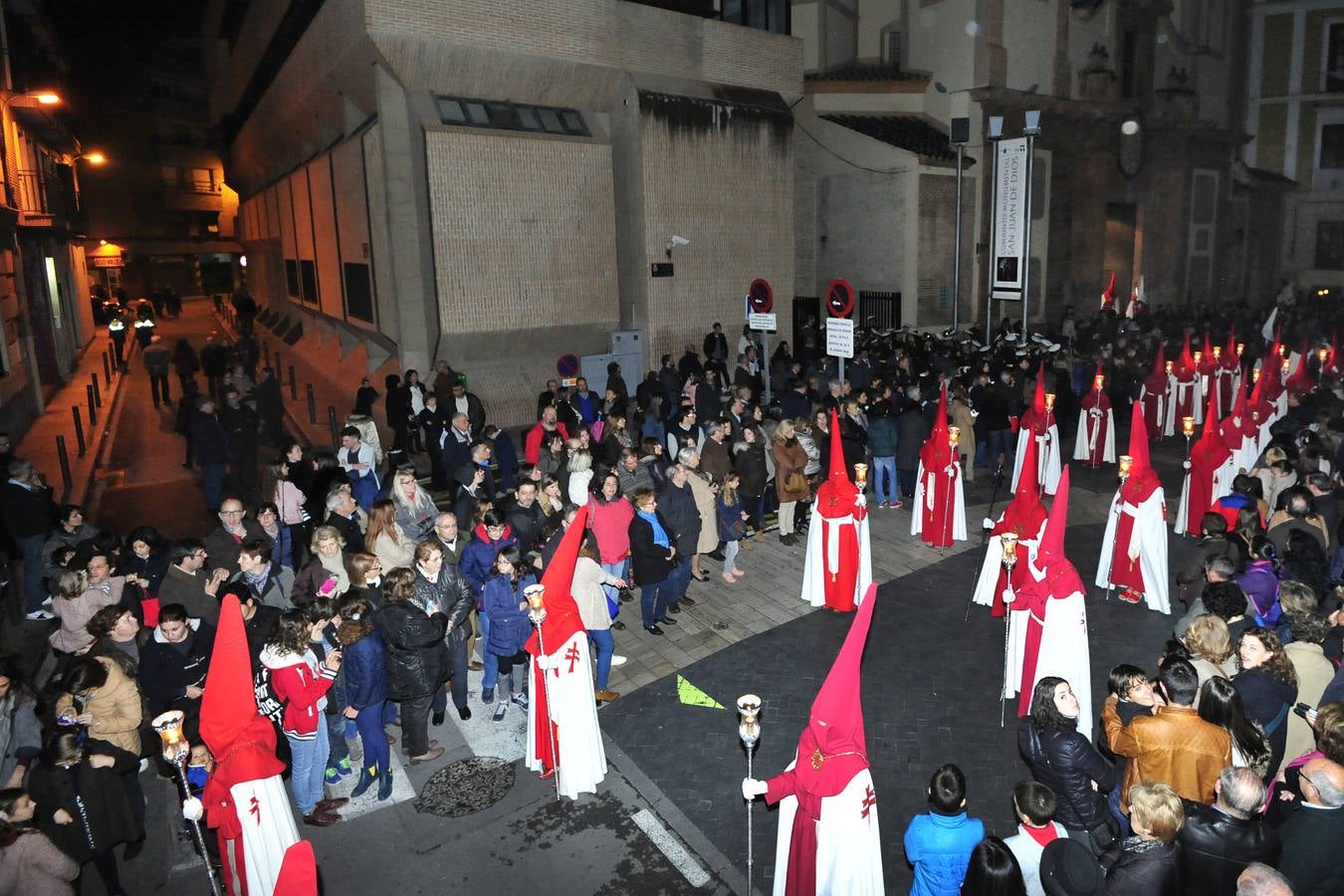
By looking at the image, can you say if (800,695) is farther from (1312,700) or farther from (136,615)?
(136,615)

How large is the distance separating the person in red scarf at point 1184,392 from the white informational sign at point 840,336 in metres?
7.57

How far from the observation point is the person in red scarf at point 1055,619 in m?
7.08

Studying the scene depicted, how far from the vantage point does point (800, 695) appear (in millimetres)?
8000

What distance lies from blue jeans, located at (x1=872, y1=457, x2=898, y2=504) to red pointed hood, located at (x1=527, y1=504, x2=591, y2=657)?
24.9 ft

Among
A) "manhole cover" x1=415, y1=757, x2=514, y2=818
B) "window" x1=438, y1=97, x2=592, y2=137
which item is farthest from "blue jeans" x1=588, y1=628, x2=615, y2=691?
"window" x1=438, y1=97, x2=592, y2=137

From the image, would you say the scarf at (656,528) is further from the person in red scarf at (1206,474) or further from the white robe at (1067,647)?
the person in red scarf at (1206,474)

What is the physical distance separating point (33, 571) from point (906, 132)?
80.8 feet

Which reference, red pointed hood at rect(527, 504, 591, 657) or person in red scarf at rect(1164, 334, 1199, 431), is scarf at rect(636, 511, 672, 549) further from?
person in red scarf at rect(1164, 334, 1199, 431)

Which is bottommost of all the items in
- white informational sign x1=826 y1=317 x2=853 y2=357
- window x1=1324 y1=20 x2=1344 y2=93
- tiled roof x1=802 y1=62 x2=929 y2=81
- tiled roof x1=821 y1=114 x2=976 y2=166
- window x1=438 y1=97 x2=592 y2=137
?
white informational sign x1=826 y1=317 x2=853 y2=357

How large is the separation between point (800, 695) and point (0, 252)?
62.6ft

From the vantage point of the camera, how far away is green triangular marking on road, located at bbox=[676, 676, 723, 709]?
26.0 ft

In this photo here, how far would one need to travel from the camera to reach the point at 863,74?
92.8 ft

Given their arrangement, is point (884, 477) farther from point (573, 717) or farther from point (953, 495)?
point (573, 717)

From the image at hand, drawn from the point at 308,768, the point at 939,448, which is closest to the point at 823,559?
the point at 939,448
